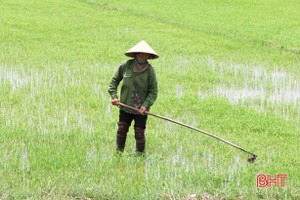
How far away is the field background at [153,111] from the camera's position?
14.4ft

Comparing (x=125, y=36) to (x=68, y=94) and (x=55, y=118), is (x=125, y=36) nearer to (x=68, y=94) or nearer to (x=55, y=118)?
(x=68, y=94)

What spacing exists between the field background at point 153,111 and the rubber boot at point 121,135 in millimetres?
110

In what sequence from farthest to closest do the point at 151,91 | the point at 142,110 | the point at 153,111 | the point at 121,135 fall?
the point at 153,111 < the point at 121,135 < the point at 151,91 < the point at 142,110

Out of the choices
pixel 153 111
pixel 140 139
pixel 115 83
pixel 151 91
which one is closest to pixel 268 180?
pixel 140 139

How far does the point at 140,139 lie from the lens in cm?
501

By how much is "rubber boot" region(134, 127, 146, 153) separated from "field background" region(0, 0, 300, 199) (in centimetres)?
14

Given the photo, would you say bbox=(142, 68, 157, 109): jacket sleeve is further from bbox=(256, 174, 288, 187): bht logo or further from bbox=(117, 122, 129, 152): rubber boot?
bbox=(256, 174, 288, 187): bht logo

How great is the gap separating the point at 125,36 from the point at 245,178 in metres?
10.2

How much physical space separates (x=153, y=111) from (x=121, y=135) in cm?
196

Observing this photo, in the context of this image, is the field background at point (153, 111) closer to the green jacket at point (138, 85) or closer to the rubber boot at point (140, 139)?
the rubber boot at point (140, 139)

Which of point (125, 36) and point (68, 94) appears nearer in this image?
point (68, 94)

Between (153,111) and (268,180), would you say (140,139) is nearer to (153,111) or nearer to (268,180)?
(268,180)

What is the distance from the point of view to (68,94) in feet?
25.5

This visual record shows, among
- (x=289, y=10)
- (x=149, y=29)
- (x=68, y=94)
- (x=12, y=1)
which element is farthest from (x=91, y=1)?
(x=68, y=94)
